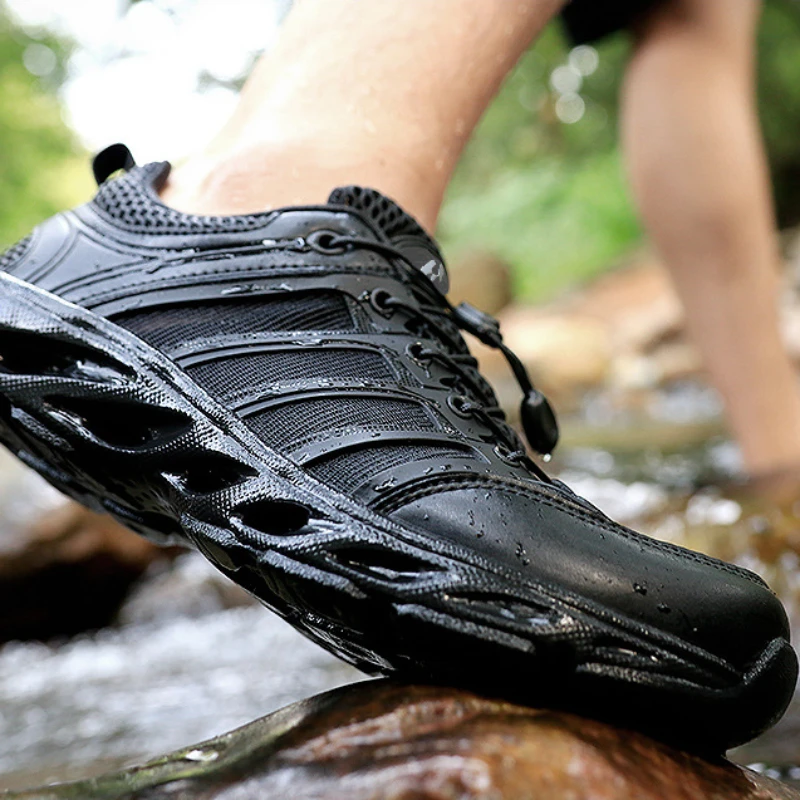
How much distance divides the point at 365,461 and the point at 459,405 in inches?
6.9

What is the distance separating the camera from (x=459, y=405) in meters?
1.13

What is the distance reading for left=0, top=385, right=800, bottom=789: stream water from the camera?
1.66 m

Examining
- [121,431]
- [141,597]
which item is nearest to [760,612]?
[121,431]

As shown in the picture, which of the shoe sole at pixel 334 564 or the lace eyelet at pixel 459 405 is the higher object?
the lace eyelet at pixel 459 405

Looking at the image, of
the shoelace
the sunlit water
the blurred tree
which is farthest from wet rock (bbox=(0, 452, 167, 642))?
the blurred tree

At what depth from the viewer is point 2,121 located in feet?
55.7

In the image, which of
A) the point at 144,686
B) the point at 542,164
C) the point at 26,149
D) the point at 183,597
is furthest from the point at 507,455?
the point at 542,164

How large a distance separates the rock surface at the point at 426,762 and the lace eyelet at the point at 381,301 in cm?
48

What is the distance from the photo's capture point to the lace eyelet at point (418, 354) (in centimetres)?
116

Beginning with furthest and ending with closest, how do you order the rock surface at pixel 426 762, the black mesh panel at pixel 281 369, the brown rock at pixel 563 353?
the brown rock at pixel 563 353
the black mesh panel at pixel 281 369
the rock surface at pixel 426 762

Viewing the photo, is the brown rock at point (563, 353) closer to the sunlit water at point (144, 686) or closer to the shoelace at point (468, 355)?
the sunlit water at point (144, 686)

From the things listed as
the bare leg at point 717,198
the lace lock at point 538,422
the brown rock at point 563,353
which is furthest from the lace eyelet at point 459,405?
the brown rock at point 563,353

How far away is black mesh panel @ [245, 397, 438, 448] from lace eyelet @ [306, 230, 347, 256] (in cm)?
22

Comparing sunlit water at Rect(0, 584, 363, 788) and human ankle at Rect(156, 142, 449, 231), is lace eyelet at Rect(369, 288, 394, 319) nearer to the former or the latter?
human ankle at Rect(156, 142, 449, 231)
